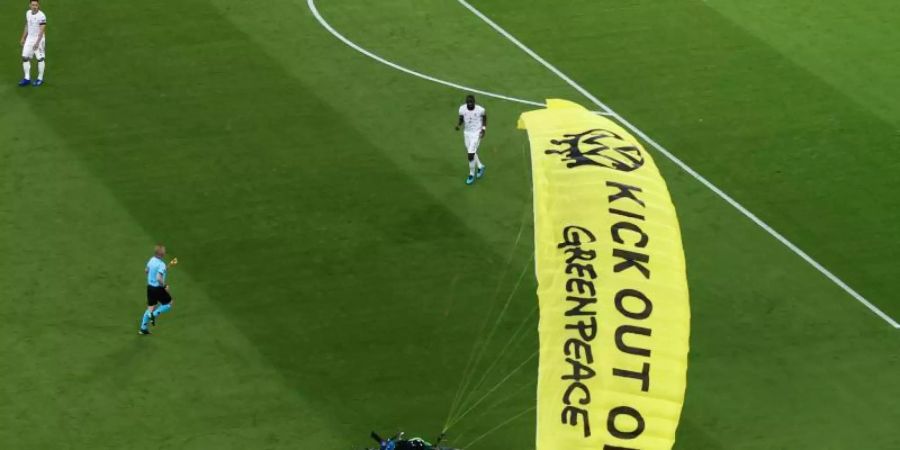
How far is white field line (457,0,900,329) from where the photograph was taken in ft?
128

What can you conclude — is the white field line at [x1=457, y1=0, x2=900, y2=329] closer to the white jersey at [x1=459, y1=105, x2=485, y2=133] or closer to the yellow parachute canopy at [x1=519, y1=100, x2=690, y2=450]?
the white jersey at [x1=459, y1=105, x2=485, y2=133]

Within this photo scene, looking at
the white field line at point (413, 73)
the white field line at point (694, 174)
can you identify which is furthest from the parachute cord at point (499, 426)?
the white field line at point (413, 73)

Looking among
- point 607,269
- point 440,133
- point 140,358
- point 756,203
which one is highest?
point 440,133

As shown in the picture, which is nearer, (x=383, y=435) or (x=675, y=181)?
(x=383, y=435)

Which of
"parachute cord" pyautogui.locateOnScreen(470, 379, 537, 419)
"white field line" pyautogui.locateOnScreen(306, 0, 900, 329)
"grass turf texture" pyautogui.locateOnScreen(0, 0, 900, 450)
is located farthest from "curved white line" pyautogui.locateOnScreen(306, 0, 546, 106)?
"parachute cord" pyautogui.locateOnScreen(470, 379, 537, 419)

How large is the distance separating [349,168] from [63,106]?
6.88 metres

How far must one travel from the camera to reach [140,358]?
35812 mm

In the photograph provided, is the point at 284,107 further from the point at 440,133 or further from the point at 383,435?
the point at 383,435

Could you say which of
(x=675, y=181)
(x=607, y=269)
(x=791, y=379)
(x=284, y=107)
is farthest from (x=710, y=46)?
(x=607, y=269)

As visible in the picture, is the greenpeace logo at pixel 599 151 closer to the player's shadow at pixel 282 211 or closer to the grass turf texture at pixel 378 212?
the grass turf texture at pixel 378 212

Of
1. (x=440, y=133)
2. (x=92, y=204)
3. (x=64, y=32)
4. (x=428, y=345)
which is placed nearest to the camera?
(x=428, y=345)

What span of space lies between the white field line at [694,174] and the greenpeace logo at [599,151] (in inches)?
417

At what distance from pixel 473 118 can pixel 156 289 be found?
8706 millimetres

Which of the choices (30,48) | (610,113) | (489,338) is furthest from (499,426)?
(30,48)
